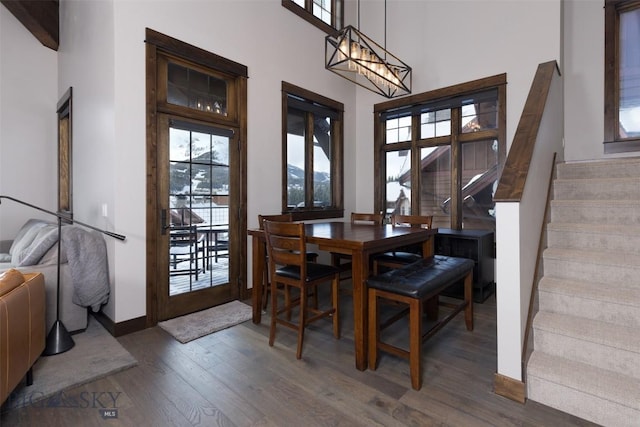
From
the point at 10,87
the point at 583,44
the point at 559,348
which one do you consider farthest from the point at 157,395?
the point at 583,44

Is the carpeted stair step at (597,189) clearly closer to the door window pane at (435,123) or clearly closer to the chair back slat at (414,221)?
the chair back slat at (414,221)

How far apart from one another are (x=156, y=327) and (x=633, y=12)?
20.6 ft

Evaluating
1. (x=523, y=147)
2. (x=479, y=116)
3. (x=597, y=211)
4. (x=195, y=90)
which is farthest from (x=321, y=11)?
(x=597, y=211)

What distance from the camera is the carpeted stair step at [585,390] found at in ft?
5.17

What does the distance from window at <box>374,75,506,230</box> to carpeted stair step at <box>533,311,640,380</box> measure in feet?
7.71

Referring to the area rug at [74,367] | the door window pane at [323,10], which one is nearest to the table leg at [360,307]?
the area rug at [74,367]

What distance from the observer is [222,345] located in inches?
99.6

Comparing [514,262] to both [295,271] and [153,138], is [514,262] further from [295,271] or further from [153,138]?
[153,138]

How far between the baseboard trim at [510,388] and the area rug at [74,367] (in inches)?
94.1

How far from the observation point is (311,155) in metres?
4.67

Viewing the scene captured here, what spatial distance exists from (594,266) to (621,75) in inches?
122

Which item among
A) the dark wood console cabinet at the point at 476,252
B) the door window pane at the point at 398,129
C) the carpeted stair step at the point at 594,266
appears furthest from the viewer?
the door window pane at the point at 398,129

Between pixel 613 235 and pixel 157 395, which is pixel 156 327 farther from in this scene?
pixel 613 235

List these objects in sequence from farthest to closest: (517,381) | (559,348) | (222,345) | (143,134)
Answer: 1. (143,134)
2. (222,345)
3. (559,348)
4. (517,381)
